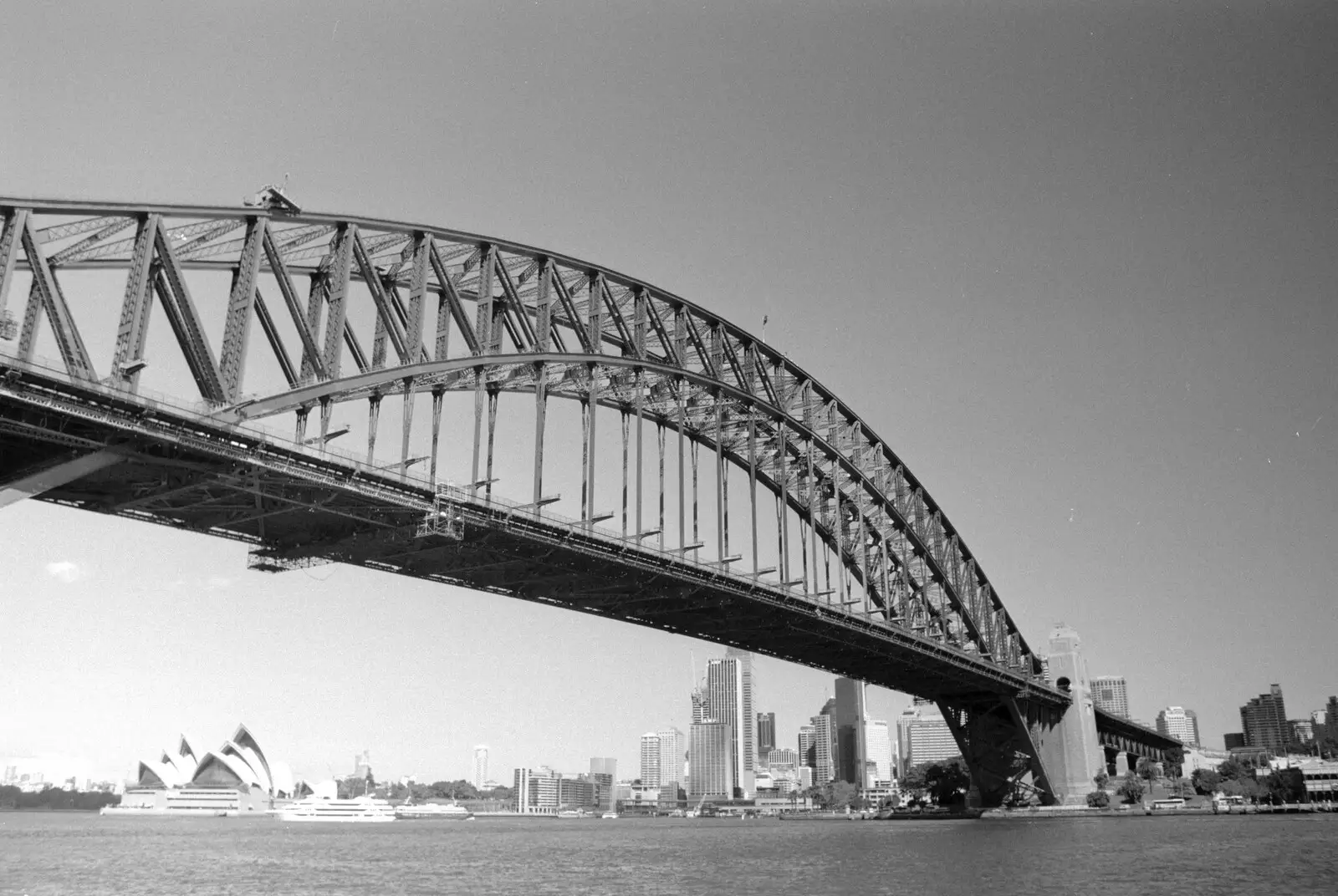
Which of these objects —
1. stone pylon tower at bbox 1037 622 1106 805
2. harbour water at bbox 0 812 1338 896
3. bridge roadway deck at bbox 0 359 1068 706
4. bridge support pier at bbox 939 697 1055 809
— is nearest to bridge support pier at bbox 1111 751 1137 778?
stone pylon tower at bbox 1037 622 1106 805

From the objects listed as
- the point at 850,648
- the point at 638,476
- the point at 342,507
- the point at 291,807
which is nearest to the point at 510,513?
the point at 342,507

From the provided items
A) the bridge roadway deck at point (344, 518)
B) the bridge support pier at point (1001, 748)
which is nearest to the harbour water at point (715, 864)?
the bridge roadway deck at point (344, 518)

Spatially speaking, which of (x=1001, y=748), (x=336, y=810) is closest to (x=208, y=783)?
(x=336, y=810)

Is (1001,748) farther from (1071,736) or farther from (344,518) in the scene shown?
(344,518)

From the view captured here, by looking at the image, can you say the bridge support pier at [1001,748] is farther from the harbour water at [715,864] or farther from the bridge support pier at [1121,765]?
the bridge support pier at [1121,765]

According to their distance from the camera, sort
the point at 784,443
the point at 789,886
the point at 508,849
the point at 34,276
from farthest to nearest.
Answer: the point at 784,443, the point at 508,849, the point at 789,886, the point at 34,276

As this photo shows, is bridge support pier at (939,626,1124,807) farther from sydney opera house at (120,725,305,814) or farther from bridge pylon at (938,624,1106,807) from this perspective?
sydney opera house at (120,725,305,814)

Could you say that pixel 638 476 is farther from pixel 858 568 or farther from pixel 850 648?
pixel 858 568

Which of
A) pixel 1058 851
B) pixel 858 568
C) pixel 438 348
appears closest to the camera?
pixel 438 348
